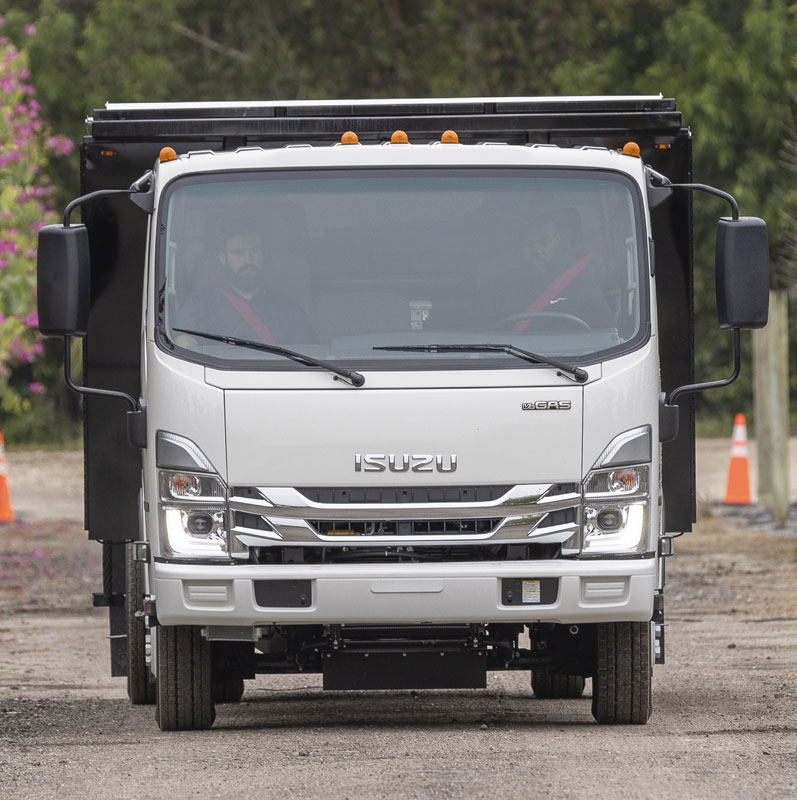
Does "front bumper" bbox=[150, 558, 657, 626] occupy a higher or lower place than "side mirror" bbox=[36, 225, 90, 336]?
lower

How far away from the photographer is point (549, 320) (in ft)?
26.9

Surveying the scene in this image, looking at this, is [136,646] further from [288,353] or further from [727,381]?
[727,381]

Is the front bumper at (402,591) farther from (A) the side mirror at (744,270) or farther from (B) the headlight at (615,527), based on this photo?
(A) the side mirror at (744,270)

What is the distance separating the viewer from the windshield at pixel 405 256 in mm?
8203

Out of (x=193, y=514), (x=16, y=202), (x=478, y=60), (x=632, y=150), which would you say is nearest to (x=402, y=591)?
(x=193, y=514)

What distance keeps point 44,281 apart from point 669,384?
2.93 m

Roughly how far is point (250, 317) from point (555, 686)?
10.3 feet

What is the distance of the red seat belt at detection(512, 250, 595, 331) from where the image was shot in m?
8.20

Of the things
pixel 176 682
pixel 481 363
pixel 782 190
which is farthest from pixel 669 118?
pixel 782 190

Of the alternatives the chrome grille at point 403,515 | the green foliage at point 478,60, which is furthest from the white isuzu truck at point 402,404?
the green foliage at point 478,60

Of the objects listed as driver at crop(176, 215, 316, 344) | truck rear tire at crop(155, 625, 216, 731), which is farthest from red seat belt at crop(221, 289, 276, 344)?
truck rear tire at crop(155, 625, 216, 731)

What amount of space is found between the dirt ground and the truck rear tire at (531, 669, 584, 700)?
4.3 inches

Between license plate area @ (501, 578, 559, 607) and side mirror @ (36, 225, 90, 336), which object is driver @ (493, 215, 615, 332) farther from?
side mirror @ (36, 225, 90, 336)

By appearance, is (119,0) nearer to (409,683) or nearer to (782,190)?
(782,190)
